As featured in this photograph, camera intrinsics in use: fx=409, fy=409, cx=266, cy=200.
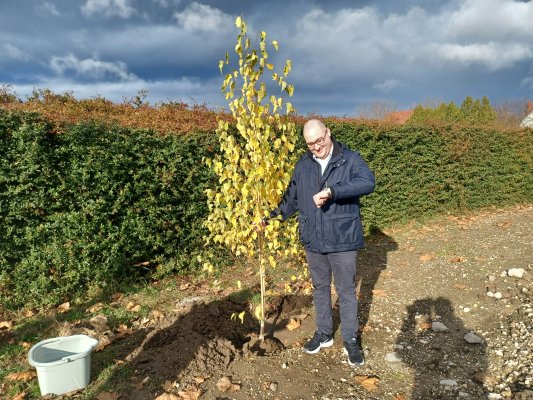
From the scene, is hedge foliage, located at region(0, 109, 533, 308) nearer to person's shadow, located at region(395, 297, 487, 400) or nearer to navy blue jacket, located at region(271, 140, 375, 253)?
navy blue jacket, located at region(271, 140, 375, 253)

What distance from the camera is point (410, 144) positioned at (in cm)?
941

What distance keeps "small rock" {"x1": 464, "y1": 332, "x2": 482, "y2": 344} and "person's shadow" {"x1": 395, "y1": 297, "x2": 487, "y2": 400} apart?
4cm

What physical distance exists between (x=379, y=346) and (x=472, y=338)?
3.18 feet

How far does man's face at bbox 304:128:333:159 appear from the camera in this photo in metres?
3.35

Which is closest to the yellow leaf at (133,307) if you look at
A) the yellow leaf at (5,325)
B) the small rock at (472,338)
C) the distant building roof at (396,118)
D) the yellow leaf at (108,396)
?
the yellow leaf at (5,325)

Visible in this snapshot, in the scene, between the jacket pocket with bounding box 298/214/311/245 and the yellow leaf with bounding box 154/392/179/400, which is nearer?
the yellow leaf with bounding box 154/392/179/400

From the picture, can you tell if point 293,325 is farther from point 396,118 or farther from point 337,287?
point 396,118

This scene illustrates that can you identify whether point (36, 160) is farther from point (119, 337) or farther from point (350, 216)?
point (350, 216)

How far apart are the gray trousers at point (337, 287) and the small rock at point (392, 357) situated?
433mm

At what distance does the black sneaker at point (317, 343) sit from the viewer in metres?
3.88

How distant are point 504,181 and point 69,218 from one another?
11.5 m

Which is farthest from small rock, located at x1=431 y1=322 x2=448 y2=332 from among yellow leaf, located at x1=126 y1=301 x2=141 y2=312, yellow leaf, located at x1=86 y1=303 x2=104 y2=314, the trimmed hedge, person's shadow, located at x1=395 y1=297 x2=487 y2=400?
the trimmed hedge

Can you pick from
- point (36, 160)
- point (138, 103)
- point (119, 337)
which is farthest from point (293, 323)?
point (138, 103)

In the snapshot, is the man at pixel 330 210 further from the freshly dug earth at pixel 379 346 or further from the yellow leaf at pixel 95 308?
the yellow leaf at pixel 95 308
